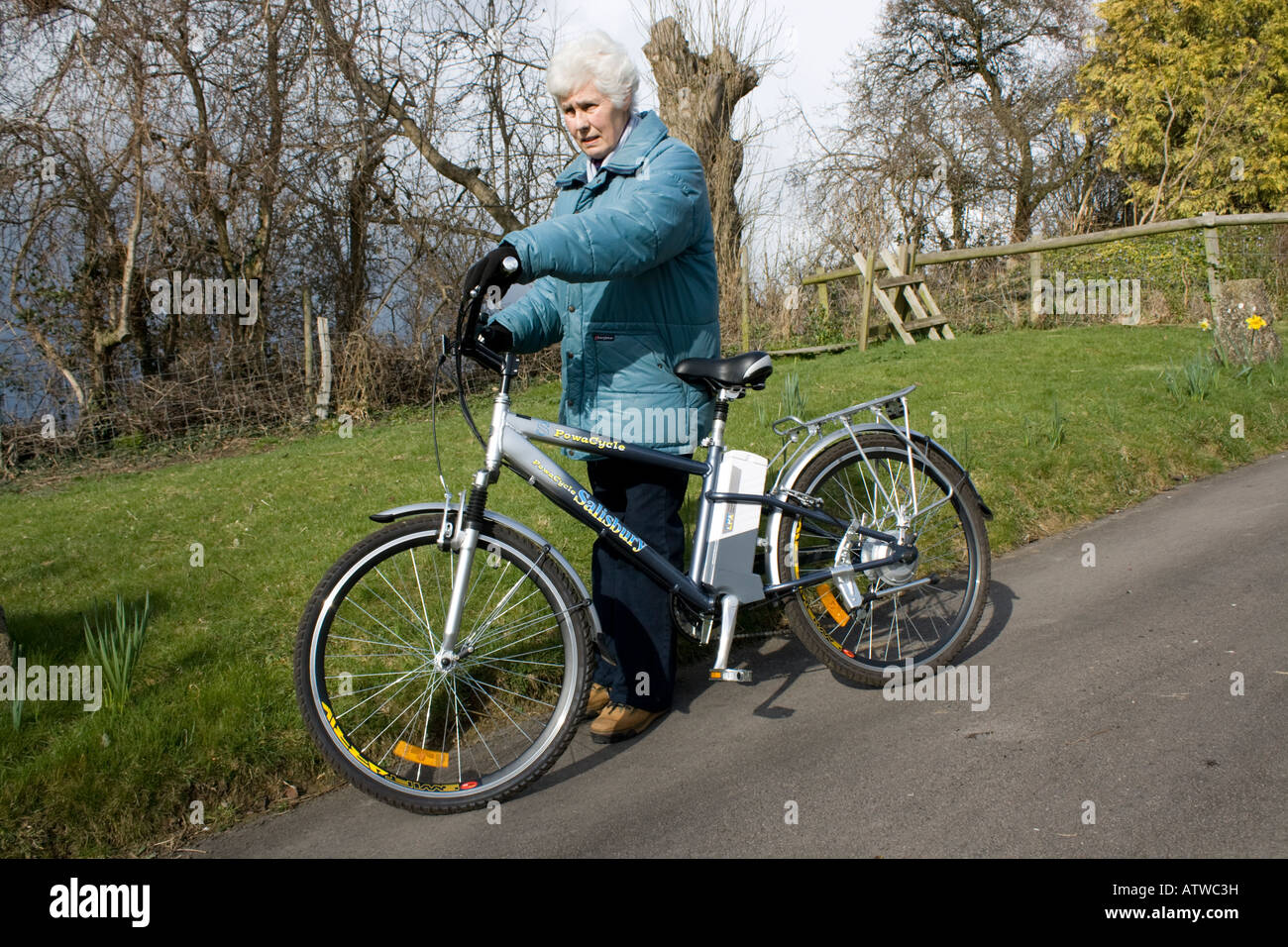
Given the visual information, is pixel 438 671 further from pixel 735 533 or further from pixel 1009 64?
pixel 1009 64

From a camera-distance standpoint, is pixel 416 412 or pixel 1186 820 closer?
pixel 1186 820

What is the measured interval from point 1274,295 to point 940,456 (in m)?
13.6

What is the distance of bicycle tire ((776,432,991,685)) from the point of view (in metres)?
3.64

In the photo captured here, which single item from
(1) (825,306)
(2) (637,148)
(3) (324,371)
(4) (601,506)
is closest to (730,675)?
(4) (601,506)

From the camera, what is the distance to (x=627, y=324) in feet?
10.9

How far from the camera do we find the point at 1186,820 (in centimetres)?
254

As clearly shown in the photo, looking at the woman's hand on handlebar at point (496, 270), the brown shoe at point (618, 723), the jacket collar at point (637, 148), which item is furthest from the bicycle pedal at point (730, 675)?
the jacket collar at point (637, 148)

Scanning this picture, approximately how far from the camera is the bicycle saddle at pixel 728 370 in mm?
3270

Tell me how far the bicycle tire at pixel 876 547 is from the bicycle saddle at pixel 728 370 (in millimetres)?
572

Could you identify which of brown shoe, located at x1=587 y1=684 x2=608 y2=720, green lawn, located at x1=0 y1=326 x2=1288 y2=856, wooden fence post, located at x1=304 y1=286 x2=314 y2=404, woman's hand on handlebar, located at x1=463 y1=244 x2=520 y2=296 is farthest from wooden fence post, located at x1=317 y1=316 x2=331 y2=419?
woman's hand on handlebar, located at x1=463 y1=244 x2=520 y2=296

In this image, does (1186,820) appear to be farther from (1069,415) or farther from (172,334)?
(172,334)

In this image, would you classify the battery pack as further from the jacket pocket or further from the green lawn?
the green lawn

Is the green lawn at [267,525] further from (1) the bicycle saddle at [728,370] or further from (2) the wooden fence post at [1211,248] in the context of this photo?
(2) the wooden fence post at [1211,248]
